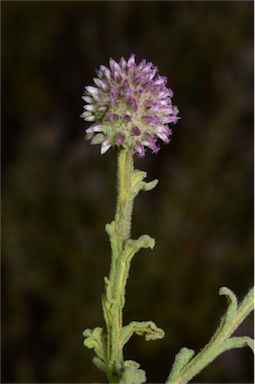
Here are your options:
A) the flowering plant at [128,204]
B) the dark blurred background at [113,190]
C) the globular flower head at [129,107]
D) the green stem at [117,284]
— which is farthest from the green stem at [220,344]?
the dark blurred background at [113,190]

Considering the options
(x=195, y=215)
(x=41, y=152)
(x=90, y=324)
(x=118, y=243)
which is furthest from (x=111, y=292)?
(x=41, y=152)

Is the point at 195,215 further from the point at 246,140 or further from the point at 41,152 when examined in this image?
the point at 41,152

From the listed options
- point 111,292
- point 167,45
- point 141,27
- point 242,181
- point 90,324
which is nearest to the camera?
point 111,292

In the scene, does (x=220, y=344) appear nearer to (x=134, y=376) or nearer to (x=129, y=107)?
(x=134, y=376)

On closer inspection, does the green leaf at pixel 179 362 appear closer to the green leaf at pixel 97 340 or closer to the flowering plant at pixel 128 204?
the flowering plant at pixel 128 204

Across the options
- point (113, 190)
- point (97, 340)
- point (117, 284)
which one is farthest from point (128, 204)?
point (113, 190)

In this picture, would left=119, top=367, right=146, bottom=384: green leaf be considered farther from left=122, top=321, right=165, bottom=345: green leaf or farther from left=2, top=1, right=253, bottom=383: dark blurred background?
left=2, top=1, right=253, bottom=383: dark blurred background
